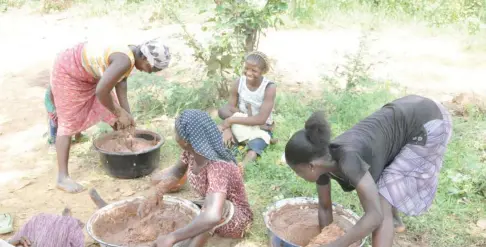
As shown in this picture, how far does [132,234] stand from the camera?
2.93 metres

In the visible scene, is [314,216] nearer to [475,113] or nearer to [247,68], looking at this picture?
[247,68]

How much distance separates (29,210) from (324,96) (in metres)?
3.19

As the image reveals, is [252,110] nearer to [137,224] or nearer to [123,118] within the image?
[123,118]

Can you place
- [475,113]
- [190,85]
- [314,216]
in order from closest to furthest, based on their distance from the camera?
[314,216]
[475,113]
[190,85]

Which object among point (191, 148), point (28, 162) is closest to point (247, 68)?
point (191, 148)

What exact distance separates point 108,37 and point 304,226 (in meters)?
5.91

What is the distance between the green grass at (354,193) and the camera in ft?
11.0

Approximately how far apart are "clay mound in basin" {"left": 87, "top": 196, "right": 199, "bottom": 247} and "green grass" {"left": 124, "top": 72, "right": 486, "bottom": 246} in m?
0.52

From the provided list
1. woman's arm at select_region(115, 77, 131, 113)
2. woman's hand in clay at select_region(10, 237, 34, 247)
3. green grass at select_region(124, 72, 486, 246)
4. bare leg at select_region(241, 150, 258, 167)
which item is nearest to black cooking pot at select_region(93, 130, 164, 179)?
woman's arm at select_region(115, 77, 131, 113)

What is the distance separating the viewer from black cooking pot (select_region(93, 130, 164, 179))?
3871mm

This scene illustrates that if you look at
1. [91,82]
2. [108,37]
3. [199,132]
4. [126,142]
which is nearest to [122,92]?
[91,82]

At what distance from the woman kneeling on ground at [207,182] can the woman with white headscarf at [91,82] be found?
888 mm

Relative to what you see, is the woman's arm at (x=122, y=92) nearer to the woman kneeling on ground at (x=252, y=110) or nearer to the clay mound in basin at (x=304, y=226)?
the woman kneeling on ground at (x=252, y=110)

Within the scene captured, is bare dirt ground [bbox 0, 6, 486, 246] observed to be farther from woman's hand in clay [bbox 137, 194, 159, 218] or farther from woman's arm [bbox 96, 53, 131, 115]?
woman's arm [bbox 96, 53, 131, 115]
